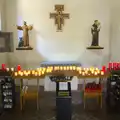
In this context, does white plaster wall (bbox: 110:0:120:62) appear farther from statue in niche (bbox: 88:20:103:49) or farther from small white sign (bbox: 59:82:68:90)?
small white sign (bbox: 59:82:68:90)

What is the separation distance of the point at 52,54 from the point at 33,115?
8.99 feet

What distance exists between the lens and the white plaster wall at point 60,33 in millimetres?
6832

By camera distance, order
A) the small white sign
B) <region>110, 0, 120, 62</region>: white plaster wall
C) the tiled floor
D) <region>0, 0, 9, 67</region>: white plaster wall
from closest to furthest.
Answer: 1. the small white sign
2. the tiled floor
3. <region>0, 0, 9, 67</region>: white plaster wall
4. <region>110, 0, 120, 62</region>: white plaster wall

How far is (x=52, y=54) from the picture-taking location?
7062 mm

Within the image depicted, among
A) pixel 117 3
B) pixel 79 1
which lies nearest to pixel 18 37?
pixel 79 1

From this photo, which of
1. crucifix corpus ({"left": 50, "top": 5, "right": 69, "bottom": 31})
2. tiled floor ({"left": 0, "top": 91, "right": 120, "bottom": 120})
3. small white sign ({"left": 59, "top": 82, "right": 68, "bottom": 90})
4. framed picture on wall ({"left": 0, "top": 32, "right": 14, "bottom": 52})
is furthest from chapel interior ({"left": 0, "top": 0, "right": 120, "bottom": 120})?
small white sign ({"left": 59, "top": 82, "right": 68, "bottom": 90})

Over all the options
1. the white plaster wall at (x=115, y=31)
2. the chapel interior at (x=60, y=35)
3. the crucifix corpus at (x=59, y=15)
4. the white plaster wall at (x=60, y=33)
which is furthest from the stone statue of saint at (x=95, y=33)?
the crucifix corpus at (x=59, y=15)

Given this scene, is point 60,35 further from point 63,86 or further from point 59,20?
point 63,86

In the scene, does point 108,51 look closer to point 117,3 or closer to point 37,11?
point 117,3

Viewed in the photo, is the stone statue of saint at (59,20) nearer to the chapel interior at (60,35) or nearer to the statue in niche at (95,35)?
the chapel interior at (60,35)

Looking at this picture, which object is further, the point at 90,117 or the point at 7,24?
the point at 7,24

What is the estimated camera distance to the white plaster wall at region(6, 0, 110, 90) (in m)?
6.83

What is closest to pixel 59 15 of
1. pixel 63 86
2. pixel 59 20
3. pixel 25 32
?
pixel 59 20

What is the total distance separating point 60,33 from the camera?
6.97m
